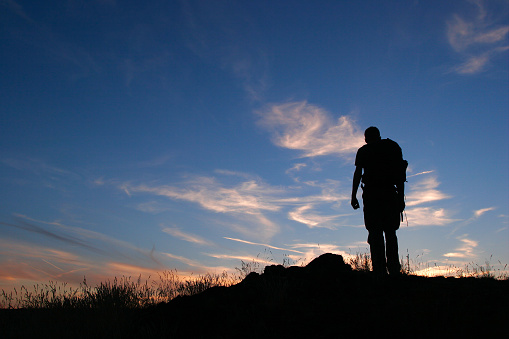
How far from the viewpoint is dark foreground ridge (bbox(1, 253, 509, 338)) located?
13.2 feet

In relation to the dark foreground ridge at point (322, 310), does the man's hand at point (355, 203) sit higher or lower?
higher

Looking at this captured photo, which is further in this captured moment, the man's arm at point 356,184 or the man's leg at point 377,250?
the man's arm at point 356,184

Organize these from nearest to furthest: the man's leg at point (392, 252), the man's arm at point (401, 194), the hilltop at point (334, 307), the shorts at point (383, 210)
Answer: the hilltop at point (334, 307)
the man's leg at point (392, 252)
the shorts at point (383, 210)
the man's arm at point (401, 194)

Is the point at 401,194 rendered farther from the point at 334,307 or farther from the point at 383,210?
the point at 334,307

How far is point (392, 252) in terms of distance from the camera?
23.6 feet

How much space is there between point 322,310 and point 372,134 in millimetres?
3999

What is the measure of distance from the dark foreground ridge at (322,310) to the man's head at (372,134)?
2.53m

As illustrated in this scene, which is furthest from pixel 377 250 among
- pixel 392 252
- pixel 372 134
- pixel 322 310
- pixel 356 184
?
pixel 322 310

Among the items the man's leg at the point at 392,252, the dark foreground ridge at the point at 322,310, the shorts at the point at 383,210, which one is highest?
the shorts at the point at 383,210

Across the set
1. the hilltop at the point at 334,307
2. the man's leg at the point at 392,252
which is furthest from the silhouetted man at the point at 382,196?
the hilltop at the point at 334,307

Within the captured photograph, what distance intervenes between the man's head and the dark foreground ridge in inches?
99.7

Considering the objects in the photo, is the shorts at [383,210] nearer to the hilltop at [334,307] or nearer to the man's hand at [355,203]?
the man's hand at [355,203]

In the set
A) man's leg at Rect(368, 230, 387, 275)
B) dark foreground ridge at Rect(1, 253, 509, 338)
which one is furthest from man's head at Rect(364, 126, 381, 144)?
dark foreground ridge at Rect(1, 253, 509, 338)

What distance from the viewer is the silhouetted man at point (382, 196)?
725 centimetres
